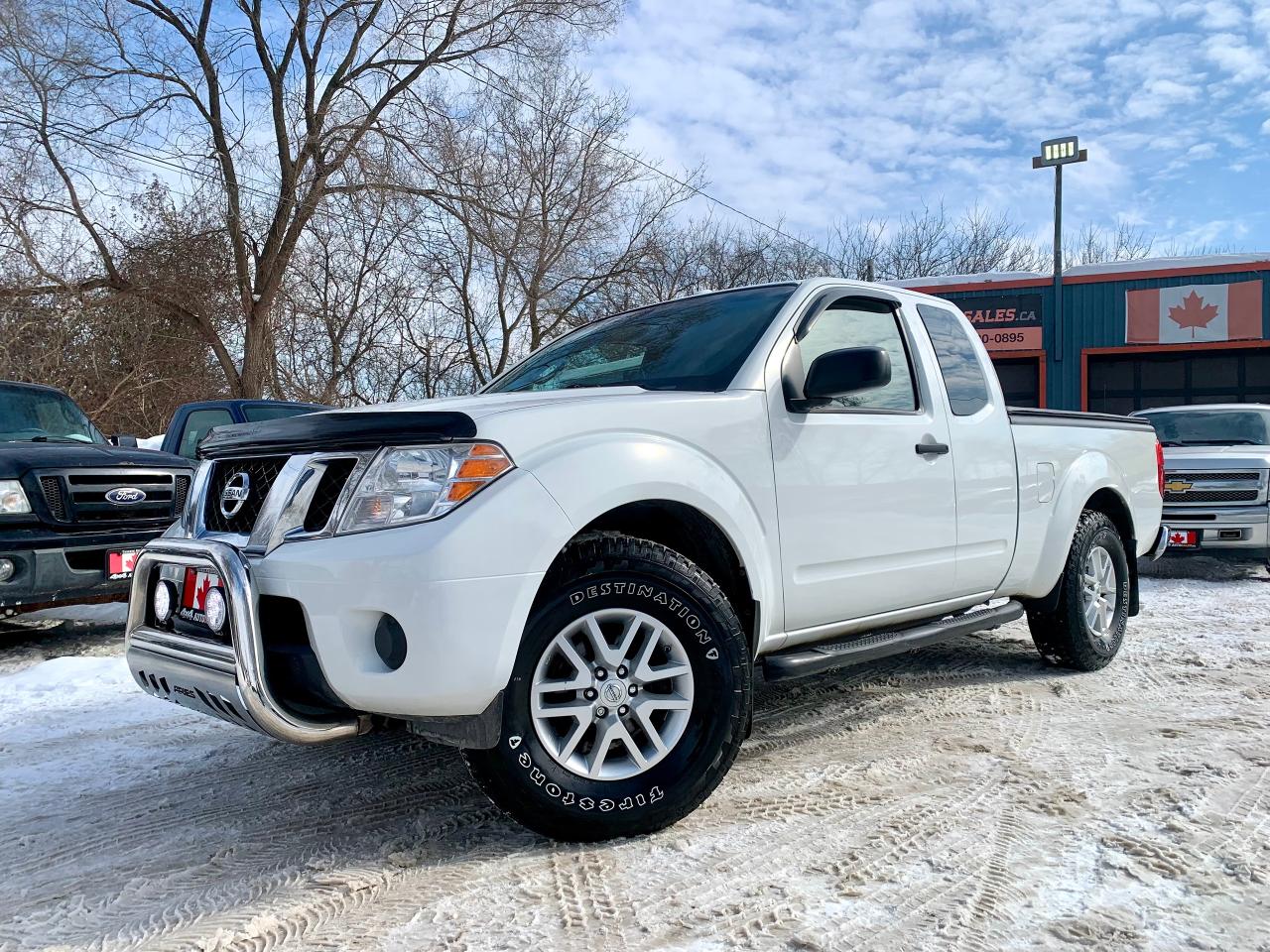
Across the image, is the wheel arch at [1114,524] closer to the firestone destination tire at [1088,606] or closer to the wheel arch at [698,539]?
the firestone destination tire at [1088,606]

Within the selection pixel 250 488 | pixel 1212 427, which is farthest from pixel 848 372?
pixel 1212 427

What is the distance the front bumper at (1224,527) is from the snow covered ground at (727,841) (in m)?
4.79

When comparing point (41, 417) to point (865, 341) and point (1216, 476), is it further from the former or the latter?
point (1216, 476)

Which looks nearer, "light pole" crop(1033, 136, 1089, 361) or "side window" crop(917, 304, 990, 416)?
"side window" crop(917, 304, 990, 416)

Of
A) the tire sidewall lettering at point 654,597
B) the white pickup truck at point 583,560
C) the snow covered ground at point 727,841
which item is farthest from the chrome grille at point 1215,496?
the tire sidewall lettering at point 654,597

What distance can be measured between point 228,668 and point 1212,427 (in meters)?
10.4

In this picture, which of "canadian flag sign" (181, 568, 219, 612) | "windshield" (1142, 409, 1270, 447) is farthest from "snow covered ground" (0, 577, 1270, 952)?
"windshield" (1142, 409, 1270, 447)

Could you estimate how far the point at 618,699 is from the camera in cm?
286

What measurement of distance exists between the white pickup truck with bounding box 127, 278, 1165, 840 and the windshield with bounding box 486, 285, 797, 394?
2 cm

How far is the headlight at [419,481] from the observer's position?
104 inches

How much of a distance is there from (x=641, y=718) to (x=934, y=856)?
0.92 metres

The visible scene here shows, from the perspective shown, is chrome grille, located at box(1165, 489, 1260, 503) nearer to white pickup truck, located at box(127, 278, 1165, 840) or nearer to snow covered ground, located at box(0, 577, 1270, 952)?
snow covered ground, located at box(0, 577, 1270, 952)

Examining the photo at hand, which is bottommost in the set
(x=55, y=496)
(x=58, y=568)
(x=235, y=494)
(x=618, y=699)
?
(x=618, y=699)

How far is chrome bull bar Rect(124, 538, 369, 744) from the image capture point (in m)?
2.57
